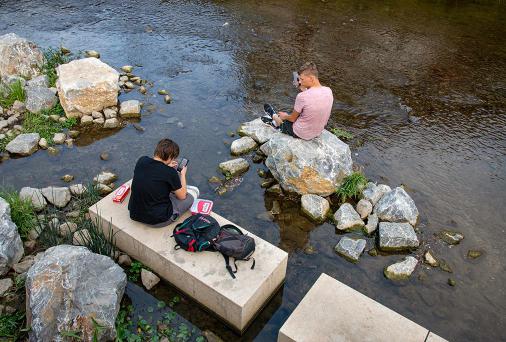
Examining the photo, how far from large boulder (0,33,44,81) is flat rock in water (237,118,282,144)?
5.78 meters

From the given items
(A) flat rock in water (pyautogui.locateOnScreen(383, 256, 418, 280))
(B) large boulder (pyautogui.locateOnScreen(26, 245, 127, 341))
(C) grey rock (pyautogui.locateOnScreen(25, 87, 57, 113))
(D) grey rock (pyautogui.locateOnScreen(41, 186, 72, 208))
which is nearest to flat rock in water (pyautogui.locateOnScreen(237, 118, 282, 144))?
(A) flat rock in water (pyautogui.locateOnScreen(383, 256, 418, 280))

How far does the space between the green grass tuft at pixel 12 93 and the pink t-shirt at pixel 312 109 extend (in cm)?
666

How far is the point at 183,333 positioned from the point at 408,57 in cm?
1123

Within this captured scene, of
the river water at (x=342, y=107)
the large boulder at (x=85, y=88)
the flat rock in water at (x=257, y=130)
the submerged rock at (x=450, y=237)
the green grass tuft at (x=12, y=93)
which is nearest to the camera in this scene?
the river water at (x=342, y=107)

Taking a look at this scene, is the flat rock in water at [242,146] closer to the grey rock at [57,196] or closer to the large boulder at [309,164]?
the large boulder at [309,164]

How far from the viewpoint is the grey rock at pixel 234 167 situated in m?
8.10

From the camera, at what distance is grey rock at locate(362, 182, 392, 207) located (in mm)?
7484

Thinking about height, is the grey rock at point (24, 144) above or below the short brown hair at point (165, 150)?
below

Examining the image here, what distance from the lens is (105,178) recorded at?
773 cm

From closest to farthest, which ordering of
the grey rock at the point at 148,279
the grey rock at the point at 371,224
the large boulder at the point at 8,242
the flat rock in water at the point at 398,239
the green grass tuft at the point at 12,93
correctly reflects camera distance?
the large boulder at the point at 8,242 < the grey rock at the point at 148,279 < the flat rock in water at the point at 398,239 < the grey rock at the point at 371,224 < the green grass tuft at the point at 12,93

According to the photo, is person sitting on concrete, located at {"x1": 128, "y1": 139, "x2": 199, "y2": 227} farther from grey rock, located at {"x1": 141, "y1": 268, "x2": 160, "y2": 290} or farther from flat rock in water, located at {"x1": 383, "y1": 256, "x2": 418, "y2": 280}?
flat rock in water, located at {"x1": 383, "y1": 256, "x2": 418, "y2": 280}

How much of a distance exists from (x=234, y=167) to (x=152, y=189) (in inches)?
108

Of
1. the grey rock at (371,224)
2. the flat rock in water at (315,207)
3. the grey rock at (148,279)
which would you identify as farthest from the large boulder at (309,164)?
the grey rock at (148,279)

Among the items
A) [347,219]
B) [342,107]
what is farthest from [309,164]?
[342,107]
